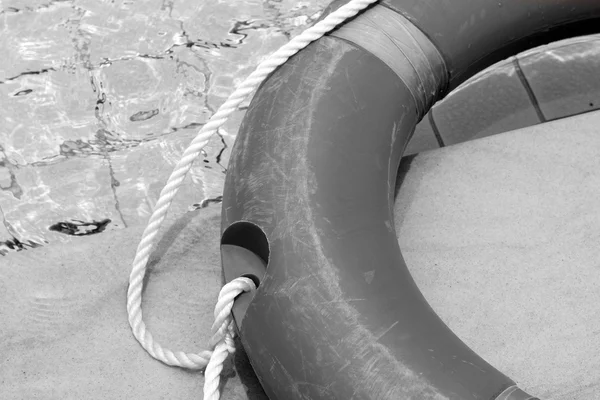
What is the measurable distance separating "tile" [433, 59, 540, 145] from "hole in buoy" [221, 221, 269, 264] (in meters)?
0.93

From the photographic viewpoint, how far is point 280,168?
1.60 m

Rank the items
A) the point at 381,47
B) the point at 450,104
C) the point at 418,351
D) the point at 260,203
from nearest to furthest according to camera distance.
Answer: the point at 418,351, the point at 260,203, the point at 381,47, the point at 450,104

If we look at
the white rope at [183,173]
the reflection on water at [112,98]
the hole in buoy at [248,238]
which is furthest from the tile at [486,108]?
the hole in buoy at [248,238]

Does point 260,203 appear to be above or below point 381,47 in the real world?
below

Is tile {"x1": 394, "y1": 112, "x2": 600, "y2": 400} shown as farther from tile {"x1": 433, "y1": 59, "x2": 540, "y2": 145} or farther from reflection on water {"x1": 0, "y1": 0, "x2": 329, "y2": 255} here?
reflection on water {"x1": 0, "y1": 0, "x2": 329, "y2": 255}

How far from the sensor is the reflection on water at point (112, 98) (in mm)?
2184

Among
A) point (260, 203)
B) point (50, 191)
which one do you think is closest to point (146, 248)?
point (260, 203)

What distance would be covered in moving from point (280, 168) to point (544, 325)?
2.32 ft

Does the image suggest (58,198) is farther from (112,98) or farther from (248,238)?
(248,238)

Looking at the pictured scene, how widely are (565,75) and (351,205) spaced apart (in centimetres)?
114

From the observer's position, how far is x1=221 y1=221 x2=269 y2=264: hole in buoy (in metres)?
1.57

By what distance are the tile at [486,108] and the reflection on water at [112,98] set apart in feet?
1.84

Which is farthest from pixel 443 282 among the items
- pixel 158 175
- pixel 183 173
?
pixel 158 175

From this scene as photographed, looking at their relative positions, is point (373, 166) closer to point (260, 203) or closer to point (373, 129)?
point (373, 129)
